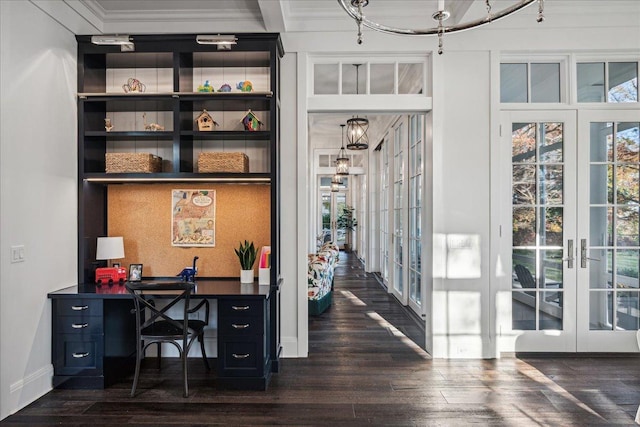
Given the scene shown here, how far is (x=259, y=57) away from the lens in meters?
3.38

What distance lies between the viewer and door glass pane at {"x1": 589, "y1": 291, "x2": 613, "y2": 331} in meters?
3.54

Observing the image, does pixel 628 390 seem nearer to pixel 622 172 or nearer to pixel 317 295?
pixel 622 172

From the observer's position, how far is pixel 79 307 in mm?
2875

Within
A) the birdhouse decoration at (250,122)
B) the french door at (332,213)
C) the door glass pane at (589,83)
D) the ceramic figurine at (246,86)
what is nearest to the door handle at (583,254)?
the door glass pane at (589,83)

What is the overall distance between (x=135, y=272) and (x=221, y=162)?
1.26 meters

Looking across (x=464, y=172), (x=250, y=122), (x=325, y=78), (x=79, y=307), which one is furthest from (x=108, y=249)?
(x=464, y=172)

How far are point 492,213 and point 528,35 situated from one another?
1.69m

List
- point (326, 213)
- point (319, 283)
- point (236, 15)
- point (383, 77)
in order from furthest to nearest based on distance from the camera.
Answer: point (326, 213)
point (319, 283)
point (383, 77)
point (236, 15)

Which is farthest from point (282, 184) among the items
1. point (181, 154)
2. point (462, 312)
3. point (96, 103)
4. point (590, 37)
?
point (590, 37)

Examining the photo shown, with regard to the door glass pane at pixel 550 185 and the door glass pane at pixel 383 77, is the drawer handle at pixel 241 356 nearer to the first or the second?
the door glass pane at pixel 383 77

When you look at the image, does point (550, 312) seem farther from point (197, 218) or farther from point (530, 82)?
point (197, 218)

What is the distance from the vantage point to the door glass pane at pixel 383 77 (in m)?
3.76

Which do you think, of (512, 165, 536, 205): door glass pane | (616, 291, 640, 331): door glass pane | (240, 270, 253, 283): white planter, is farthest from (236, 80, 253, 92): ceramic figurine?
(616, 291, 640, 331): door glass pane

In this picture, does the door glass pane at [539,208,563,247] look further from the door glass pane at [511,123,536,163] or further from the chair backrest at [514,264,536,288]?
the door glass pane at [511,123,536,163]
